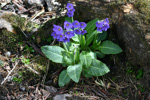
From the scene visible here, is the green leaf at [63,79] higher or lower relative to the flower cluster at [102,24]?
lower

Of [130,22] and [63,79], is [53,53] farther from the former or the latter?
[130,22]

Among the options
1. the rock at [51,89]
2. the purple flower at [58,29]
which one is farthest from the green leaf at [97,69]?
the purple flower at [58,29]

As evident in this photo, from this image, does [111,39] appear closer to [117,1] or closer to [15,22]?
[117,1]

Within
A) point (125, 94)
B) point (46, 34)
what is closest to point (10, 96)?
point (46, 34)

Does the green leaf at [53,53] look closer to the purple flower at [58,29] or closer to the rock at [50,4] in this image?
the purple flower at [58,29]

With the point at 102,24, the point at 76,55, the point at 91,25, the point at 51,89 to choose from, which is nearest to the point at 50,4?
the point at 91,25

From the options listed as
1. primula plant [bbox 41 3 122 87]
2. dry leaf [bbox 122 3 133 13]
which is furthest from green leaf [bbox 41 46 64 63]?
dry leaf [bbox 122 3 133 13]
